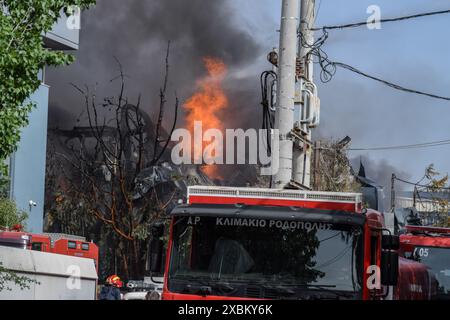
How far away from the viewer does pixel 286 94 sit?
1559 cm

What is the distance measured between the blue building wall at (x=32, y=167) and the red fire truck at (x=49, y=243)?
5.34m

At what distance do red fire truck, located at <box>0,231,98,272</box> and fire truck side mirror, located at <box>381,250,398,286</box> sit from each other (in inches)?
537

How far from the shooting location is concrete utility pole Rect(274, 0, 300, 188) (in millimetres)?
15461

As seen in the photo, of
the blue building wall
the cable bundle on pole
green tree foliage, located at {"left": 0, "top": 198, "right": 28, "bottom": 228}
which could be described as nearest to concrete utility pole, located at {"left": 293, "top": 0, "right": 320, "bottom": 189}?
the cable bundle on pole

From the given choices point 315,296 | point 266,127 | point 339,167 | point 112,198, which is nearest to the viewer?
point 315,296

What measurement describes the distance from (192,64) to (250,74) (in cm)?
323

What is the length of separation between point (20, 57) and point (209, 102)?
3199 cm

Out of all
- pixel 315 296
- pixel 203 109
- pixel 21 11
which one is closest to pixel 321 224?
pixel 315 296

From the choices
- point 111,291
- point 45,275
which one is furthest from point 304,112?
point 45,275

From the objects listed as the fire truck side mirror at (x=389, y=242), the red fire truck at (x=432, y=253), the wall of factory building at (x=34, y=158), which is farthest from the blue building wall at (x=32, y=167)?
the fire truck side mirror at (x=389, y=242)

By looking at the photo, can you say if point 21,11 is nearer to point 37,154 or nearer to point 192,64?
point 37,154

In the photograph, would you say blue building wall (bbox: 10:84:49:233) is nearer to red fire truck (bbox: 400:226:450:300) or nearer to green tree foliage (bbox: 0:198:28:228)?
green tree foliage (bbox: 0:198:28:228)

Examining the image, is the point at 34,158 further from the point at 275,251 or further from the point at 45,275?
the point at 275,251

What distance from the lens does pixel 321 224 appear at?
1115 cm
